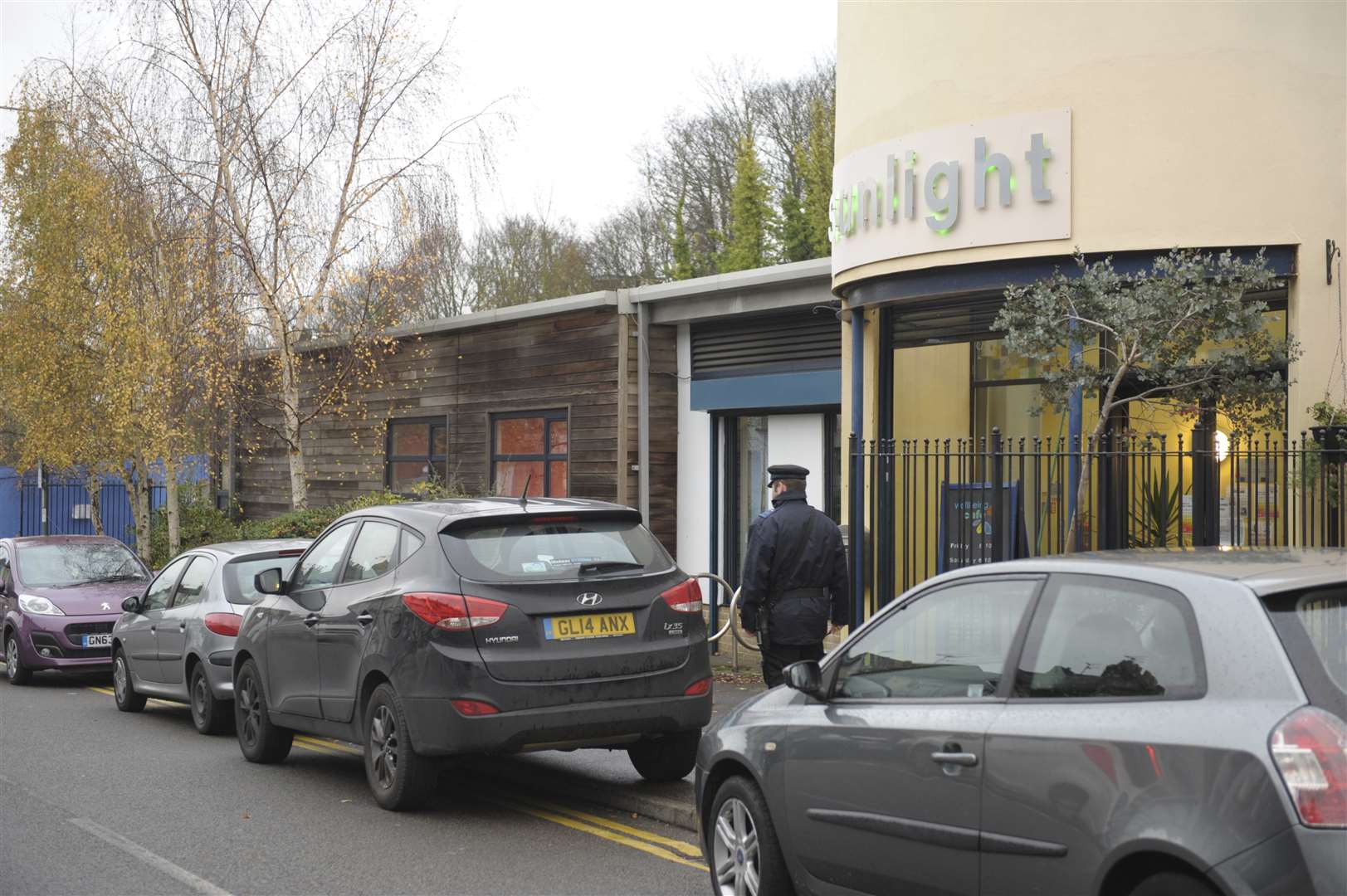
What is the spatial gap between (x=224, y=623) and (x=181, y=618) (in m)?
0.79

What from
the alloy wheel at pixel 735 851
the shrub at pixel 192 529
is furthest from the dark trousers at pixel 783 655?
the shrub at pixel 192 529

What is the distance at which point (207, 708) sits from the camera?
451 inches

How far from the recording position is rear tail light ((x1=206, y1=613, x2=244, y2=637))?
37.2ft

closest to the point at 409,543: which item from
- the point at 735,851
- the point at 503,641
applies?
the point at 503,641

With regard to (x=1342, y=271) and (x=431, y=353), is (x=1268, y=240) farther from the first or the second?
(x=431, y=353)

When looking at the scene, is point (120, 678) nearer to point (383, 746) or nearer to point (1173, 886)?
point (383, 746)

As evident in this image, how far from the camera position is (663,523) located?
60.1ft

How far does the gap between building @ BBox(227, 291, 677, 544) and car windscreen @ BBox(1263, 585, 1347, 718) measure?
11687mm

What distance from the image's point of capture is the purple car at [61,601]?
14.8 metres

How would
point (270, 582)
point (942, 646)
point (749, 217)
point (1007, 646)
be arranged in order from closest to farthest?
point (1007, 646), point (942, 646), point (270, 582), point (749, 217)

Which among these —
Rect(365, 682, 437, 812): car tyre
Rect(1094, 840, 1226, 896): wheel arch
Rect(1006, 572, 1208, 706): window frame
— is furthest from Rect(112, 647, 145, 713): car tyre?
Rect(1094, 840, 1226, 896): wheel arch

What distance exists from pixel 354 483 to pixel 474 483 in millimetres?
3421

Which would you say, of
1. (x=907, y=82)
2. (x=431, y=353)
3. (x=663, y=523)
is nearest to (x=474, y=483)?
(x=431, y=353)

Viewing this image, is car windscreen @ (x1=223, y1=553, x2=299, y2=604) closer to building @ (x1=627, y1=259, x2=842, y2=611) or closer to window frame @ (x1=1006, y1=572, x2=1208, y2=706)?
building @ (x1=627, y1=259, x2=842, y2=611)
